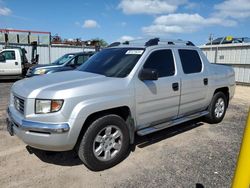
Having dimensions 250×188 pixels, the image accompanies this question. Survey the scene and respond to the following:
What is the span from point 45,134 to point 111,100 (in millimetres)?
1006

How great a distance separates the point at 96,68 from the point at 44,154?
1.72m

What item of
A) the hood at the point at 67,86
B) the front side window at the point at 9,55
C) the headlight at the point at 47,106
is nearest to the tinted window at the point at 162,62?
the hood at the point at 67,86

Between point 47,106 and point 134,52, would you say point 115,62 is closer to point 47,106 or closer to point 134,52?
point 134,52

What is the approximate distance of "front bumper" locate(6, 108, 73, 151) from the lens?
314 centimetres

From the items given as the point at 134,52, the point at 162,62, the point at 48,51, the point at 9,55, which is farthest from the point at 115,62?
the point at 48,51

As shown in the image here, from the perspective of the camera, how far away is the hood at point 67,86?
321 cm

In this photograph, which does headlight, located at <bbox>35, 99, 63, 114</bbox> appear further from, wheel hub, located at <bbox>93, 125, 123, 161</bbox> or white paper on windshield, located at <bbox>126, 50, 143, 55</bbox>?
white paper on windshield, located at <bbox>126, 50, 143, 55</bbox>

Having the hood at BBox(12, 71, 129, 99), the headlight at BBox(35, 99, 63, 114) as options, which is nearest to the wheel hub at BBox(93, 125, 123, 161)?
A: the hood at BBox(12, 71, 129, 99)

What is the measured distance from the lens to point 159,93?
13.7 feet

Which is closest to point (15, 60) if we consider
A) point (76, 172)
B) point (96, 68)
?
point (96, 68)

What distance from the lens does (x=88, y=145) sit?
133 inches

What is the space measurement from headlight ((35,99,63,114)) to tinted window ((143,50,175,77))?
5.32 ft

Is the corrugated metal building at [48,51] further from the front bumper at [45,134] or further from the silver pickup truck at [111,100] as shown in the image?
the front bumper at [45,134]

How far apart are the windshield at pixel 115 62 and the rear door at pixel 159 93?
0.23 m
